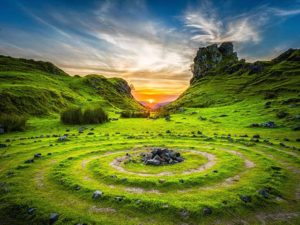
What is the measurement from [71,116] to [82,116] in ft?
10.7

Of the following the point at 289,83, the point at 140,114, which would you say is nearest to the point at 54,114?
the point at 140,114

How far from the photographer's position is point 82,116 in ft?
223

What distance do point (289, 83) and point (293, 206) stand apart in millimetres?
120291

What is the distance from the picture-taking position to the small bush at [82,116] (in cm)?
6612

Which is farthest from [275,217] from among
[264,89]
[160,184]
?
[264,89]

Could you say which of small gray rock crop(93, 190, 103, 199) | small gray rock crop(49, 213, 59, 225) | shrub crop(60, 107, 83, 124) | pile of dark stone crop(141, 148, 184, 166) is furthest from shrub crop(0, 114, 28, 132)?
small gray rock crop(49, 213, 59, 225)

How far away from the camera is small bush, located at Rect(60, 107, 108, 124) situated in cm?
6612

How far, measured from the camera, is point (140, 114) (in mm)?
90000

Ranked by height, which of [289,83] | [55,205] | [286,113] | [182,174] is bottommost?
[55,205]

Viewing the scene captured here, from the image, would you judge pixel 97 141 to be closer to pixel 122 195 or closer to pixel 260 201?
pixel 122 195

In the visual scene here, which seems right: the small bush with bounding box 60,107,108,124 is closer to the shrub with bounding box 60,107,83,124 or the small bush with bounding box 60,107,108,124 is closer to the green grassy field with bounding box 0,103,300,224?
the shrub with bounding box 60,107,83,124

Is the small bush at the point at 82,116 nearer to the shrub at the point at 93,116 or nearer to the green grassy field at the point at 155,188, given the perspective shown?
the shrub at the point at 93,116

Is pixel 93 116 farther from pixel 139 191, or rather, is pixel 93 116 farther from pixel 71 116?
pixel 139 191

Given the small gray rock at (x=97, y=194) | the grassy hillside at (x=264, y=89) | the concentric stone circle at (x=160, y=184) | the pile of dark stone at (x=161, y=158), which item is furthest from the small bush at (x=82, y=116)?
the small gray rock at (x=97, y=194)
